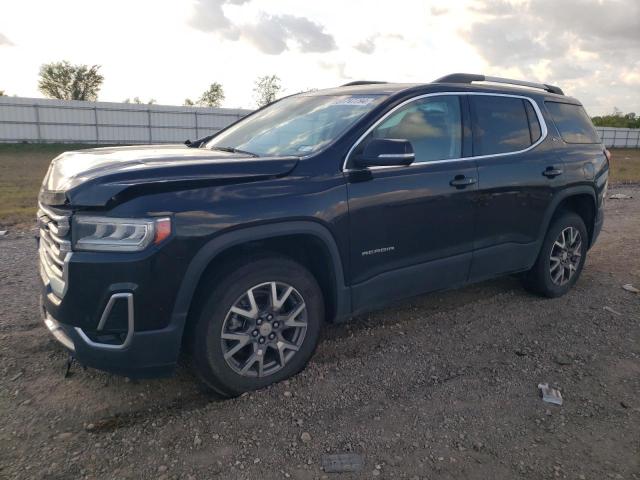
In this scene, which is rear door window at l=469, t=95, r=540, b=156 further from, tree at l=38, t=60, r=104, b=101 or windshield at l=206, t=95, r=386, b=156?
tree at l=38, t=60, r=104, b=101

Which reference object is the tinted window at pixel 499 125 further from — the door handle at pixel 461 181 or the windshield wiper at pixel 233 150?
the windshield wiper at pixel 233 150

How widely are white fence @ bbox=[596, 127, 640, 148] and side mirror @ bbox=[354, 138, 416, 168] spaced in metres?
57.5

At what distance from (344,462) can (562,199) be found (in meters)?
3.37

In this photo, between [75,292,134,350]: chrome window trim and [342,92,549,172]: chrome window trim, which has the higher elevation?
[342,92,549,172]: chrome window trim

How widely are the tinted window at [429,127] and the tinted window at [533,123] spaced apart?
99 centimetres

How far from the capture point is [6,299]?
4637mm

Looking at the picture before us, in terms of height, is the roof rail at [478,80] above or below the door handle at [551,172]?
above

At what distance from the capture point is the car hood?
2.67 meters

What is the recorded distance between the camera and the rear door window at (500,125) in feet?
13.8

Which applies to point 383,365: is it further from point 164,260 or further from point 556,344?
point 164,260

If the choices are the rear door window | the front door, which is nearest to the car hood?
the front door

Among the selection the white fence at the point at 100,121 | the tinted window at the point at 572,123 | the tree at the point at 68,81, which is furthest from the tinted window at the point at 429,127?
the tree at the point at 68,81

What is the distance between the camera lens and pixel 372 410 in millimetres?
3107

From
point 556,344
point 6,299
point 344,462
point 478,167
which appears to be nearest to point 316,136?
point 478,167
